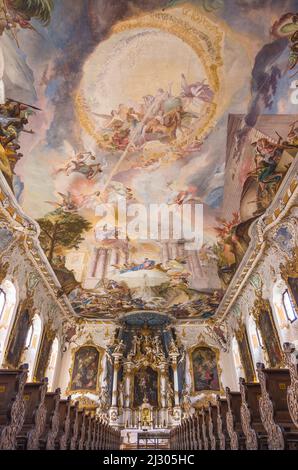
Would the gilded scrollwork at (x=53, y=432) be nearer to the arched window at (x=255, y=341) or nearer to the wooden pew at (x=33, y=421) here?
the wooden pew at (x=33, y=421)

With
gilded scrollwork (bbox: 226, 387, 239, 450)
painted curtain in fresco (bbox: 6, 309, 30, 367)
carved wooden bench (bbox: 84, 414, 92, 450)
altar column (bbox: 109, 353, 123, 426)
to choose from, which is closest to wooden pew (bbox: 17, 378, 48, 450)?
carved wooden bench (bbox: 84, 414, 92, 450)

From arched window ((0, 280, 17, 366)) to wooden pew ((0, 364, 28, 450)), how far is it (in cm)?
851

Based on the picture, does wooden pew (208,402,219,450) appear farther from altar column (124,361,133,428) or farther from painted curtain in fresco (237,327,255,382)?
altar column (124,361,133,428)

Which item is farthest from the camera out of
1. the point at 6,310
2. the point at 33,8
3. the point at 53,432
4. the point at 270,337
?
the point at 270,337

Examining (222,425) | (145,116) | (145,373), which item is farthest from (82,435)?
(145,373)

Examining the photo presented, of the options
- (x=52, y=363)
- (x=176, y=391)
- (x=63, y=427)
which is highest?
(x=52, y=363)

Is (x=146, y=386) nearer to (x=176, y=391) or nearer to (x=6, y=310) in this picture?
(x=176, y=391)

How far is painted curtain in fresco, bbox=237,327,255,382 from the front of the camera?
1653 cm

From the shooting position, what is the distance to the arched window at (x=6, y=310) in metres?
12.7

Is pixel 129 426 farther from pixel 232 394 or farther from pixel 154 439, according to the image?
pixel 232 394

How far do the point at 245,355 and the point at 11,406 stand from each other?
1576cm

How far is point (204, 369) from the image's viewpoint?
20844 mm

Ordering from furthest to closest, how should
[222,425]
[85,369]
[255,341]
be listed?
1. [85,369]
2. [255,341]
3. [222,425]

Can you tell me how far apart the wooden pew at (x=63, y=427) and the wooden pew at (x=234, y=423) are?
10.9 ft
